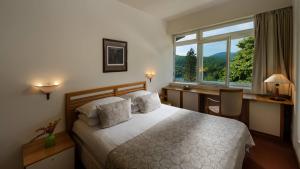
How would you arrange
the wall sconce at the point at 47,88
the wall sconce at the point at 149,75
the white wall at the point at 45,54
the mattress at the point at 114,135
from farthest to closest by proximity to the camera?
the wall sconce at the point at 149,75 → the wall sconce at the point at 47,88 → the white wall at the point at 45,54 → the mattress at the point at 114,135

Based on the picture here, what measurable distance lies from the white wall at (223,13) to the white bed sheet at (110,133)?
254cm

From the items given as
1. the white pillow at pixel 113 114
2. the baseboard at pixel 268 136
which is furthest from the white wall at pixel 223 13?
the white pillow at pixel 113 114

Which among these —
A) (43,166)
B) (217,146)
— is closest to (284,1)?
(217,146)

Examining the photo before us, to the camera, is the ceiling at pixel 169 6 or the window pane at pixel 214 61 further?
the window pane at pixel 214 61

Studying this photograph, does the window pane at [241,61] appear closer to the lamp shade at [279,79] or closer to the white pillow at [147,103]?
the lamp shade at [279,79]

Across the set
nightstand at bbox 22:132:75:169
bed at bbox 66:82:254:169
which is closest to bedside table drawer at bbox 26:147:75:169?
nightstand at bbox 22:132:75:169

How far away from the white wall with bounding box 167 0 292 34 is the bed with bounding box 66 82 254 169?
7.60 feet

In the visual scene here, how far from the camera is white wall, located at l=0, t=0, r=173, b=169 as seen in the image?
5.85 ft

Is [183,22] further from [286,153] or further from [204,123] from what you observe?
[286,153]

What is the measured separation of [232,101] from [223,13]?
2.00 meters

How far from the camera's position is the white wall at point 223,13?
2.80 meters

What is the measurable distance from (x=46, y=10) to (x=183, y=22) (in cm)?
313

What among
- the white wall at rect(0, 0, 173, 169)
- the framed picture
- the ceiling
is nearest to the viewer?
the white wall at rect(0, 0, 173, 169)

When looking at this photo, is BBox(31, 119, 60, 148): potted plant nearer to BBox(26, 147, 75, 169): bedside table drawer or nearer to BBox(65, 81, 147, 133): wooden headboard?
BBox(26, 147, 75, 169): bedside table drawer
